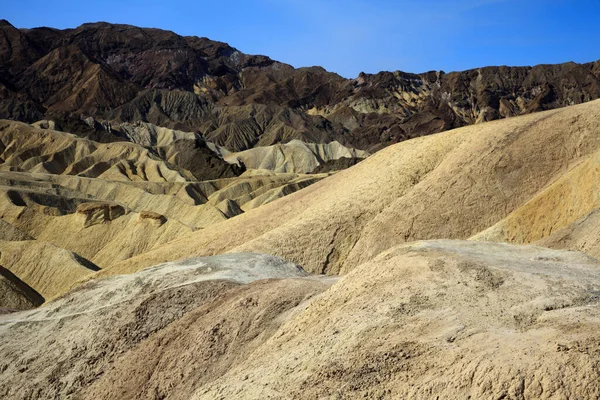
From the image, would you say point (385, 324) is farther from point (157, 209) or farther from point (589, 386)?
point (157, 209)

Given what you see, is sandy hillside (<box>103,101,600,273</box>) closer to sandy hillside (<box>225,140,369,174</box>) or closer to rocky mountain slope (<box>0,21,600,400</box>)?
rocky mountain slope (<box>0,21,600,400</box>)

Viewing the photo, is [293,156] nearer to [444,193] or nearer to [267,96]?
[267,96]

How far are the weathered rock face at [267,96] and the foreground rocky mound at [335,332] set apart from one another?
118 m

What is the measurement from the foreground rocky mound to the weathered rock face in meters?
118

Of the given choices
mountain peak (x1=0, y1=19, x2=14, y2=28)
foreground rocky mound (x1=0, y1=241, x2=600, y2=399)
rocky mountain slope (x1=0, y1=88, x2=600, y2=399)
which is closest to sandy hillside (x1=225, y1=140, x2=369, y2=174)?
rocky mountain slope (x1=0, y1=88, x2=600, y2=399)

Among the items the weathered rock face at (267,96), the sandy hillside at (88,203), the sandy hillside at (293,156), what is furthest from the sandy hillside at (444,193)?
the weathered rock face at (267,96)

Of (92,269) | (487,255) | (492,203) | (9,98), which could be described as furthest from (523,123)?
(9,98)

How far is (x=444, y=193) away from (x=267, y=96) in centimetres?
15291

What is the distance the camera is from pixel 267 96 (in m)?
173

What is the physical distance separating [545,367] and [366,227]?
16.3 meters

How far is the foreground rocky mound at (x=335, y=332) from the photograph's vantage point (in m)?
7.27

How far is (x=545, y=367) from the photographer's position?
6.78 meters

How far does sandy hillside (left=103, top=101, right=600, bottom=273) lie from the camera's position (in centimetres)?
2227

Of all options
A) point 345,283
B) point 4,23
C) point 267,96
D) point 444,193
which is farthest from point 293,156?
point 4,23
